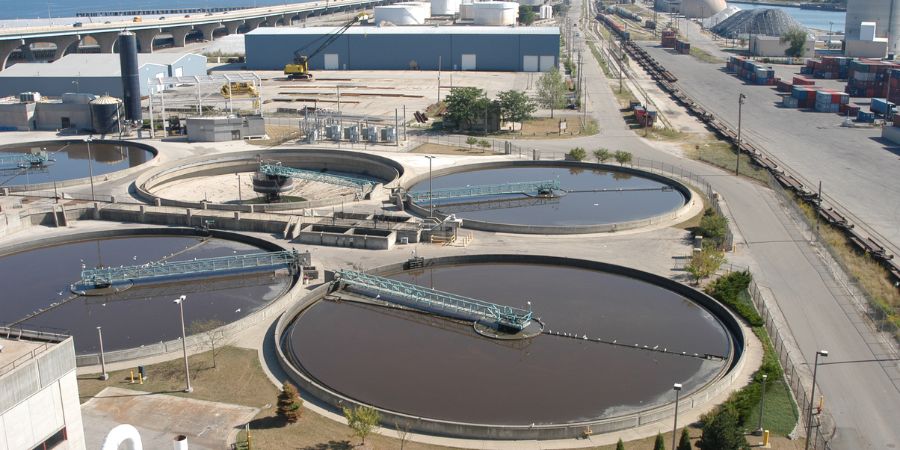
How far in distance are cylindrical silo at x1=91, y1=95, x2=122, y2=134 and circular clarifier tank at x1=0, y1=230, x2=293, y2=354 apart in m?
30.9

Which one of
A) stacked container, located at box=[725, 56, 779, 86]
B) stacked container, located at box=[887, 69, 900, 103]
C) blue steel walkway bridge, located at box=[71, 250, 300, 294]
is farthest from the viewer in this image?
stacked container, located at box=[725, 56, 779, 86]

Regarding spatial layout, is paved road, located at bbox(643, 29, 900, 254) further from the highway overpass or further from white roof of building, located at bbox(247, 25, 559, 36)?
the highway overpass

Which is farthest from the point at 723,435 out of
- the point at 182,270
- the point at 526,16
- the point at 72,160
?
the point at 526,16

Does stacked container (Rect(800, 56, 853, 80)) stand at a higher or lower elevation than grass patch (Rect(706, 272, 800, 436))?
higher

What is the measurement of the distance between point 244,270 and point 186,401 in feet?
46.5

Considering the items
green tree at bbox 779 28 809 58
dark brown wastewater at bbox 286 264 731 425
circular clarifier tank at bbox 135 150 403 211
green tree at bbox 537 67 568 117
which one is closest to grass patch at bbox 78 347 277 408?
dark brown wastewater at bbox 286 264 731 425

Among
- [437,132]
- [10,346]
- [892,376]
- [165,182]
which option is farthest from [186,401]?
[437,132]

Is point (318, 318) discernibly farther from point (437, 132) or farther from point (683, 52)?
point (683, 52)

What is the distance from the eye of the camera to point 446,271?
41.8 metres

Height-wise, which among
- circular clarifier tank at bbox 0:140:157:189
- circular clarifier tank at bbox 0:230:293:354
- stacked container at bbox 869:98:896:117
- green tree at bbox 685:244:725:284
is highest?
stacked container at bbox 869:98:896:117

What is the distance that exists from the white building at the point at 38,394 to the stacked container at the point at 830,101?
80226 millimetres

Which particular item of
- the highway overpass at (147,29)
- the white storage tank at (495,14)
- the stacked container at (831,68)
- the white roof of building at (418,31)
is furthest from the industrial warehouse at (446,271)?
the white storage tank at (495,14)

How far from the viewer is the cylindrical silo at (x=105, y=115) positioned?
74.6 m

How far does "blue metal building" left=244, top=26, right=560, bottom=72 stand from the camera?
380 feet
